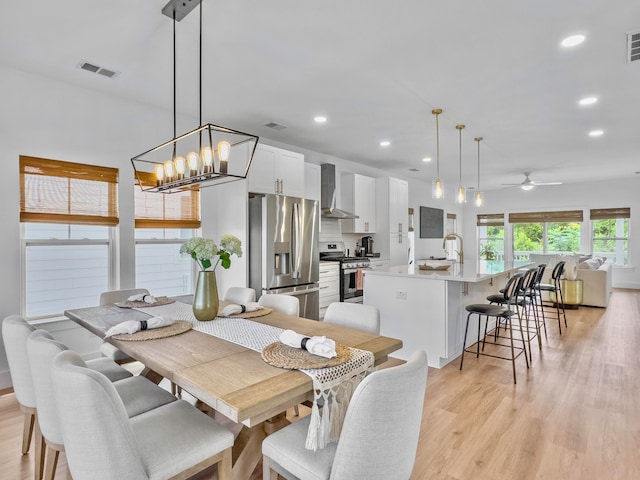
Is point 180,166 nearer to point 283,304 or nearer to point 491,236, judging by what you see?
point 283,304

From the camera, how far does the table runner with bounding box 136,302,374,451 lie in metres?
1.27

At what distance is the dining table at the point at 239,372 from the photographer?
1.21m

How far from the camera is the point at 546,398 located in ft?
9.32

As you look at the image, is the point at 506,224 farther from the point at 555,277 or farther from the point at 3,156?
the point at 3,156

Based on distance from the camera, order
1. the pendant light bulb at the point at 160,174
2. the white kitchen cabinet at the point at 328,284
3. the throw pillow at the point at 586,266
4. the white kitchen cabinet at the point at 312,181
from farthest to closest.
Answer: the throw pillow at the point at 586,266 < the white kitchen cabinet at the point at 312,181 < the white kitchen cabinet at the point at 328,284 < the pendant light bulb at the point at 160,174

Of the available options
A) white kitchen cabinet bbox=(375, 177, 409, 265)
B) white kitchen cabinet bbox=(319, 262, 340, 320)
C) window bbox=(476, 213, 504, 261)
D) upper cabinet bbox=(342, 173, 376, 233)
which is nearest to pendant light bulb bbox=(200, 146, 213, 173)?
white kitchen cabinet bbox=(319, 262, 340, 320)

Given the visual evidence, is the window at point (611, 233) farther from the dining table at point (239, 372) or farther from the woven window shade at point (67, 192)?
the woven window shade at point (67, 192)

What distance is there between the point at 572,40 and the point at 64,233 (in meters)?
4.56

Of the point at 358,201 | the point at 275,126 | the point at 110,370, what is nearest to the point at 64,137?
the point at 275,126

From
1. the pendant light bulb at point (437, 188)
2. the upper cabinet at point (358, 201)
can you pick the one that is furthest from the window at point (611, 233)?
the pendant light bulb at point (437, 188)

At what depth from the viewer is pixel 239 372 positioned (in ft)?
4.64

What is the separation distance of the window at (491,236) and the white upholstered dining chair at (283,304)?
30.9 ft

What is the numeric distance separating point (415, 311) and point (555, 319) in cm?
321

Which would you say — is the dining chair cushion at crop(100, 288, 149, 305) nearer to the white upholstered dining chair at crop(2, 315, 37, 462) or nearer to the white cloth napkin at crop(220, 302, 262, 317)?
the white upholstered dining chair at crop(2, 315, 37, 462)
